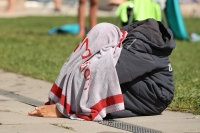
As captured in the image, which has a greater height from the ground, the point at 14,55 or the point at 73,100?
the point at 73,100

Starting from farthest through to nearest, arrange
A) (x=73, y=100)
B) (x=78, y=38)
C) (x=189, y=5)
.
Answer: (x=189, y=5)
(x=78, y=38)
(x=73, y=100)

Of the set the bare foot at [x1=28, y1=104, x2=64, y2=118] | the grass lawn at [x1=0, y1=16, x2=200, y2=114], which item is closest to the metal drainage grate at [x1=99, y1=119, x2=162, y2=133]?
the bare foot at [x1=28, y1=104, x2=64, y2=118]

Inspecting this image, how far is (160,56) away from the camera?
5406 millimetres

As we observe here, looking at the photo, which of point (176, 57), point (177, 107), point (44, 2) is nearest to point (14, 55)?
point (176, 57)

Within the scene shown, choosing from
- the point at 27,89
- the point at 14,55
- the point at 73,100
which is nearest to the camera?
the point at 73,100

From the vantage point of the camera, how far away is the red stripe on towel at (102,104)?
→ 201 inches

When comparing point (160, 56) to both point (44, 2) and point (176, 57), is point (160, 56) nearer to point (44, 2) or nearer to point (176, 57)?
point (176, 57)

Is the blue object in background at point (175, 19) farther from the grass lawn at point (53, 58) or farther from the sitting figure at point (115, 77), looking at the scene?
the sitting figure at point (115, 77)

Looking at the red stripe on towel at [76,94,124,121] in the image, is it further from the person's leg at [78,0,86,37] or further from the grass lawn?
the person's leg at [78,0,86,37]

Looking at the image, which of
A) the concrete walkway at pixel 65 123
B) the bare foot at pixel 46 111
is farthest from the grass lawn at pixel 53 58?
the bare foot at pixel 46 111

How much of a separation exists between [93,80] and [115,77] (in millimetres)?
180

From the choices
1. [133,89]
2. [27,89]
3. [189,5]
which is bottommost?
[189,5]

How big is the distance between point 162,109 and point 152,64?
46 cm

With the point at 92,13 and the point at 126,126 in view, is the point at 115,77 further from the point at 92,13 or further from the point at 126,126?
the point at 92,13
